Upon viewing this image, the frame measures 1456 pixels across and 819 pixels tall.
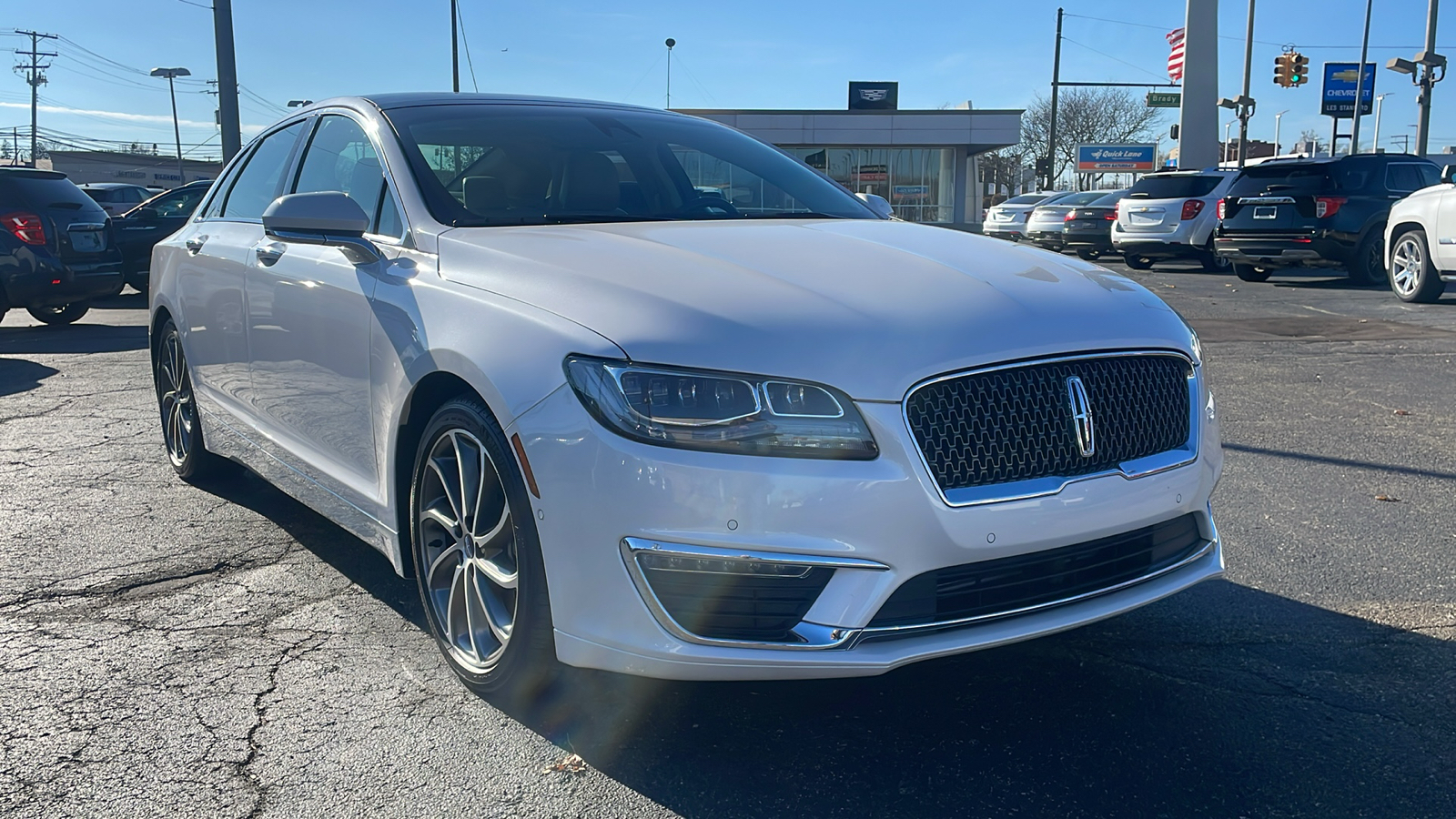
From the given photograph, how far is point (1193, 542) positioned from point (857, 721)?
3.20 feet

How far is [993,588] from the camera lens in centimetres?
262

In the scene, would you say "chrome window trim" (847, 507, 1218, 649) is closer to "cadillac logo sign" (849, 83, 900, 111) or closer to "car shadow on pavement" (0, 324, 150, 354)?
"car shadow on pavement" (0, 324, 150, 354)

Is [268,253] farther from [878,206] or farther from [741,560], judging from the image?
[741,560]

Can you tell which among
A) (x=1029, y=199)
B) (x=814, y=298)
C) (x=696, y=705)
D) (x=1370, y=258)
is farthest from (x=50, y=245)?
(x=1029, y=199)

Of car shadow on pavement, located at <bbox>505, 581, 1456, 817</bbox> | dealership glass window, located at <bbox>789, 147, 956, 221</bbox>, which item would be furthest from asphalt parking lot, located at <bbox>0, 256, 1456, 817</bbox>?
dealership glass window, located at <bbox>789, 147, 956, 221</bbox>

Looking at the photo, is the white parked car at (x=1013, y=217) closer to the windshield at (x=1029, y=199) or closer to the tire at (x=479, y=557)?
the windshield at (x=1029, y=199)

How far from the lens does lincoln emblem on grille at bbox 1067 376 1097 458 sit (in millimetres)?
2705

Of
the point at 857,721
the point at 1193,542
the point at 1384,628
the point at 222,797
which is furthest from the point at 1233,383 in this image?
the point at 222,797

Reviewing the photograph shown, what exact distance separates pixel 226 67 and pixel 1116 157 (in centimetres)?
5764

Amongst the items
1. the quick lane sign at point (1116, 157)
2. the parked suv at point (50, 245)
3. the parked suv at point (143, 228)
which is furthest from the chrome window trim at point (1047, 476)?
the quick lane sign at point (1116, 157)

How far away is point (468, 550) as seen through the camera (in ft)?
10.2

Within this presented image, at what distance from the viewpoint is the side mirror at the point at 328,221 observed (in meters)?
3.43

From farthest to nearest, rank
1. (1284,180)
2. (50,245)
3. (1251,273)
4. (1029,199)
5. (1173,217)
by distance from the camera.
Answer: (1029,199) → (1173,217) → (1251,273) → (1284,180) → (50,245)

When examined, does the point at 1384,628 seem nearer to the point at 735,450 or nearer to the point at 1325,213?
the point at 735,450
